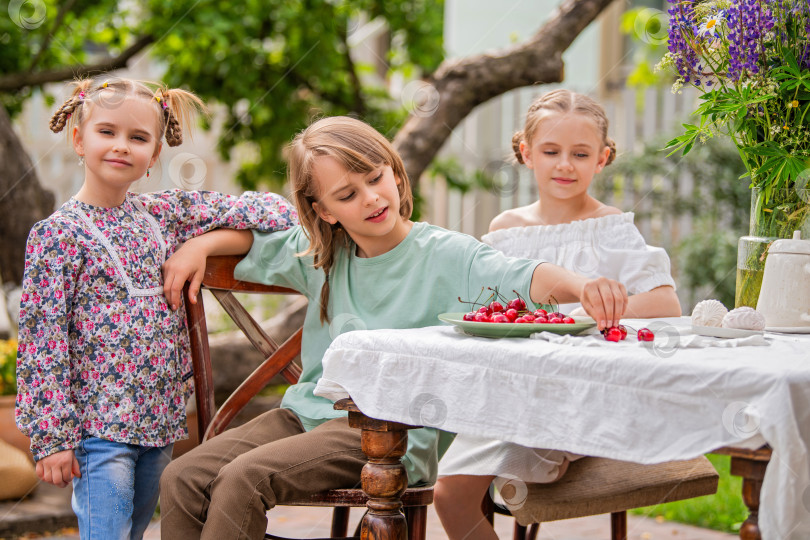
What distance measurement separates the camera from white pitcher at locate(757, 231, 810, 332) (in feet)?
6.27

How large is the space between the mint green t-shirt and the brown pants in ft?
0.56

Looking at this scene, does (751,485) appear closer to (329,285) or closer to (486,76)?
(329,285)

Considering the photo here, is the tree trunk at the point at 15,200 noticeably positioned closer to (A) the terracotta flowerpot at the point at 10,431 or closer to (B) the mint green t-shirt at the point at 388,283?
(A) the terracotta flowerpot at the point at 10,431

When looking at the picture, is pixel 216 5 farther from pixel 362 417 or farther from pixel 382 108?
pixel 362 417

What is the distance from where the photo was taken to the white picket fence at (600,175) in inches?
279

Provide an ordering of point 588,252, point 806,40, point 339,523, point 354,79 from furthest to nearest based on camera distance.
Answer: point 354,79, point 588,252, point 339,523, point 806,40

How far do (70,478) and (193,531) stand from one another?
0.34m

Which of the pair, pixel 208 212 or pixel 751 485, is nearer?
pixel 751 485

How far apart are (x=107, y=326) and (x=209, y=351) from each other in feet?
1.16

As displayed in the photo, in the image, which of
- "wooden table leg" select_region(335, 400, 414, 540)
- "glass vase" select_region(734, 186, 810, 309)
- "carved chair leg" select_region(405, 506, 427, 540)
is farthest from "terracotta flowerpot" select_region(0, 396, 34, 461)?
"glass vase" select_region(734, 186, 810, 309)

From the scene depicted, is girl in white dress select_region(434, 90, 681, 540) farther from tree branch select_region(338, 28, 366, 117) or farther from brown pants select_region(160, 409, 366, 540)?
tree branch select_region(338, 28, 366, 117)

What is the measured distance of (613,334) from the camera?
169 cm

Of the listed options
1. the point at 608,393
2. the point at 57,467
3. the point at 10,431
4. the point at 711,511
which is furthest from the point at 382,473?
the point at 10,431

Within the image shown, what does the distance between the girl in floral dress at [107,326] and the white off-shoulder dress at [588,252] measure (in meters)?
0.76
